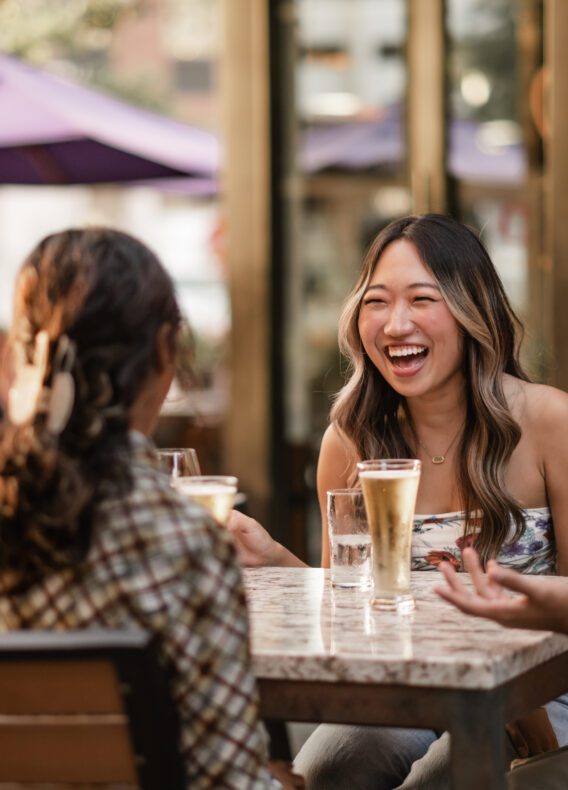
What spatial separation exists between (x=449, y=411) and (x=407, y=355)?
16cm

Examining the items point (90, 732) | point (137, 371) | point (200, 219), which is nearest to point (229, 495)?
point (137, 371)

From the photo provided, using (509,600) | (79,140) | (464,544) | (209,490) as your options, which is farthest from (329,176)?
(509,600)

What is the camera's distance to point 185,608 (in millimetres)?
1522

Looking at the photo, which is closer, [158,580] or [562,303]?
[158,580]

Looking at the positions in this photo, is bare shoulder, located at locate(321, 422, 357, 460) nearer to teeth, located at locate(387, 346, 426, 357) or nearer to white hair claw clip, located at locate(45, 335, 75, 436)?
teeth, located at locate(387, 346, 426, 357)

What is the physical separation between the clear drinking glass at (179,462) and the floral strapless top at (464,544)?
1.66 feet

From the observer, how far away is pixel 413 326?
8.58ft

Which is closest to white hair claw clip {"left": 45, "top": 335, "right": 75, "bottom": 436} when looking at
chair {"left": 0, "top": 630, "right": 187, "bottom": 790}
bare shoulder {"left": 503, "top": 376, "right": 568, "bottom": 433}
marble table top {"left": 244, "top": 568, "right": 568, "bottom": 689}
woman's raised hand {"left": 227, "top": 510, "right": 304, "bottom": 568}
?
chair {"left": 0, "top": 630, "right": 187, "bottom": 790}

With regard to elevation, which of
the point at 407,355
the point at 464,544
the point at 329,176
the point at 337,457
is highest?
the point at 329,176

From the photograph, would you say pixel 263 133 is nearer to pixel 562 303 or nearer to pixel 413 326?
pixel 562 303

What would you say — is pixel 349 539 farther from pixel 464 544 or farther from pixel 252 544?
pixel 464 544

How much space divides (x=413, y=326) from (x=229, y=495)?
733 millimetres

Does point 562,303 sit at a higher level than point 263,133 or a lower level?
lower

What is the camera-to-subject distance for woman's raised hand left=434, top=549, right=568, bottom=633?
5.52ft
